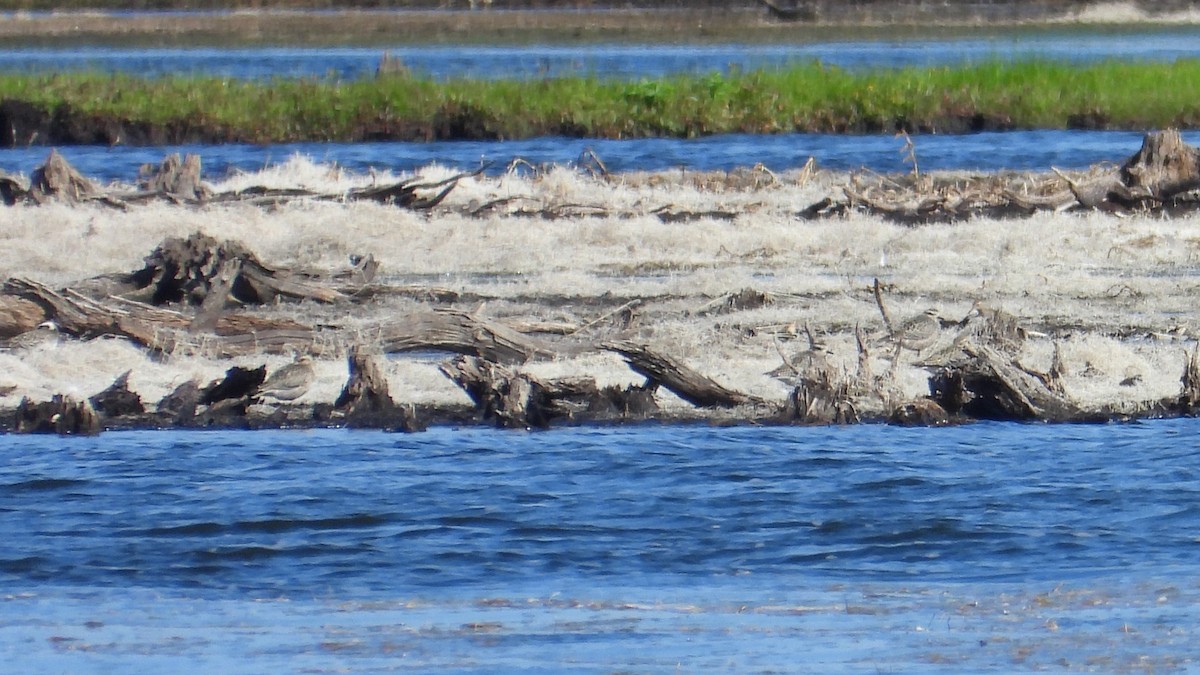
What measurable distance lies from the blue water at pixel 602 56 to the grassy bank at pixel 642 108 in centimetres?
615

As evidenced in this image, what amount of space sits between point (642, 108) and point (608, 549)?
2424 cm

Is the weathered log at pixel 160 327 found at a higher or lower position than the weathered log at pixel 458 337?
lower

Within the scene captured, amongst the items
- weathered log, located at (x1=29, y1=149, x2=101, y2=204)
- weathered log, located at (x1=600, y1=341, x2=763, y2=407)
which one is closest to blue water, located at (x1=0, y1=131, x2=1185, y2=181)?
weathered log, located at (x1=29, y1=149, x2=101, y2=204)

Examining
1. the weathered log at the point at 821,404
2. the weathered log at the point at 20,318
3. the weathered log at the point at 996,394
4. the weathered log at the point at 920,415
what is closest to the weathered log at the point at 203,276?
the weathered log at the point at 20,318

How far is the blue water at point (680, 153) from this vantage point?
26969 mm

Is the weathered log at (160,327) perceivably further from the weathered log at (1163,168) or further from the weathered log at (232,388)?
the weathered log at (1163,168)

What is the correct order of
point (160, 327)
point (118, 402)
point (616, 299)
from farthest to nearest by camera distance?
point (616, 299)
point (160, 327)
point (118, 402)

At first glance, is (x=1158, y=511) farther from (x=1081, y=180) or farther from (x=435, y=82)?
(x=435, y=82)

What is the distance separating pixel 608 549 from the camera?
8703 mm

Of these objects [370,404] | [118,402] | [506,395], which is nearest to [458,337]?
[370,404]

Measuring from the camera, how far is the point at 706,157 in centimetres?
2819

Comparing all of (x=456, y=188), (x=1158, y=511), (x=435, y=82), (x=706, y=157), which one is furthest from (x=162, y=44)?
(x=1158, y=511)

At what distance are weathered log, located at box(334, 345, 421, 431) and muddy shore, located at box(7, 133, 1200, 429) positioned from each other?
0.03 meters

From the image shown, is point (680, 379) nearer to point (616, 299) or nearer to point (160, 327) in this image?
point (160, 327)
